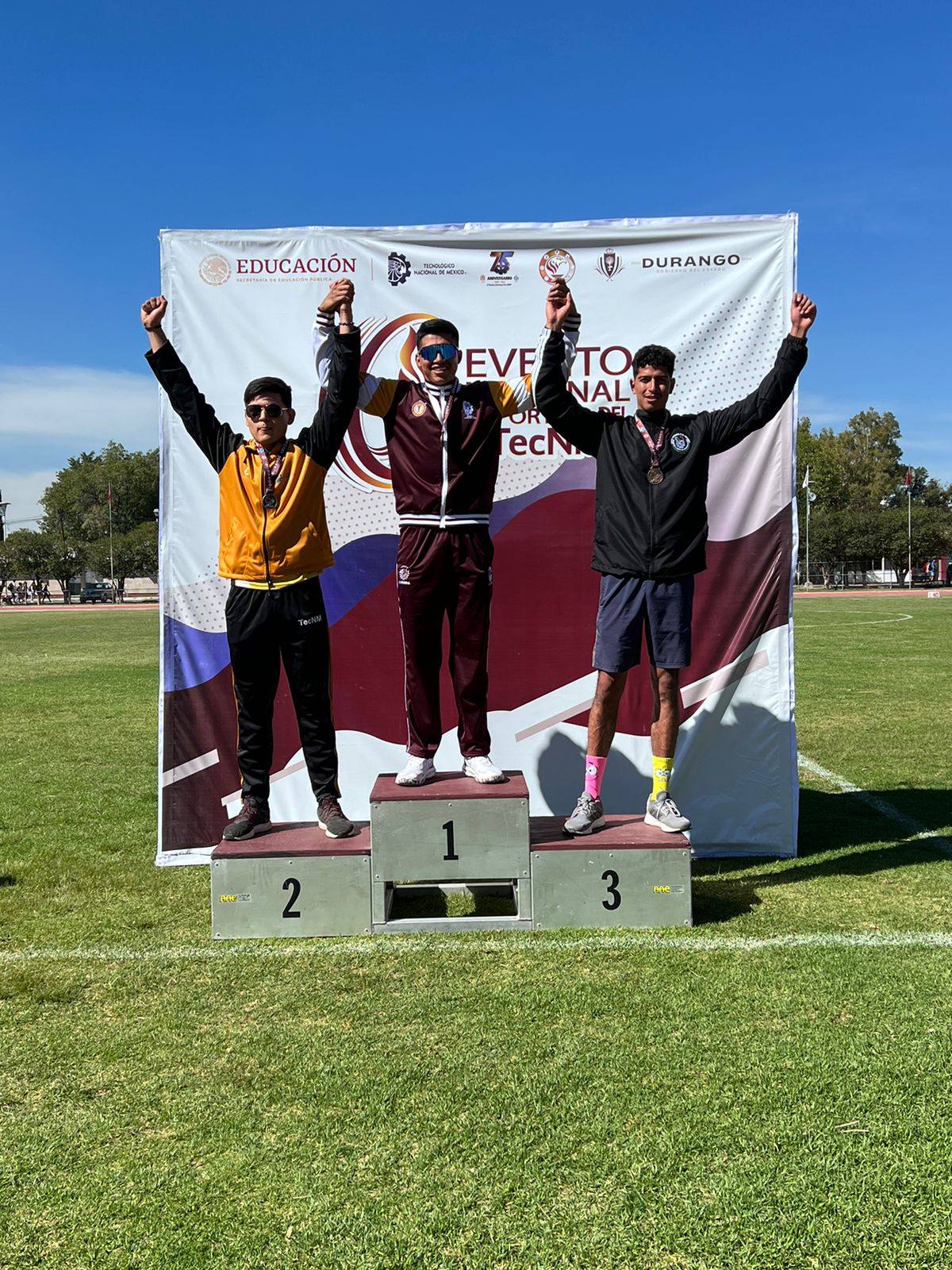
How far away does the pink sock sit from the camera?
4.60m

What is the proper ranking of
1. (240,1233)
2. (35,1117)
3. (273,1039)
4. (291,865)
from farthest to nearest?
1. (291,865)
2. (273,1039)
3. (35,1117)
4. (240,1233)

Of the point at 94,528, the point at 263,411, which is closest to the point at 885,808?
the point at 263,411

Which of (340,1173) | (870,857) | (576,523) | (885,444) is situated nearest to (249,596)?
(576,523)

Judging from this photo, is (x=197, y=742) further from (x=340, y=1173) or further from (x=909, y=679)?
(x=909, y=679)

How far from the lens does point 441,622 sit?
15.6 ft

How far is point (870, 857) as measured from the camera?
17.3 feet

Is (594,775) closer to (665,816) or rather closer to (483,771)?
(665,816)

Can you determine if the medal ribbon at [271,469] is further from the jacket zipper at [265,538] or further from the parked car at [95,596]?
the parked car at [95,596]

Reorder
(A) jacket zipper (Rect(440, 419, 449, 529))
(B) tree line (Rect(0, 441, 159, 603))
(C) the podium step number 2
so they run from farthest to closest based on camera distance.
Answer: (B) tree line (Rect(0, 441, 159, 603)) < (A) jacket zipper (Rect(440, 419, 449, 529)) < (C) the podium step number 2

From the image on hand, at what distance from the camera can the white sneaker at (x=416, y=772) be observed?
4500mm

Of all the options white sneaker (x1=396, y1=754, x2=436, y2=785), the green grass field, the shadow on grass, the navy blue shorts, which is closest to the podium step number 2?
the green grass field

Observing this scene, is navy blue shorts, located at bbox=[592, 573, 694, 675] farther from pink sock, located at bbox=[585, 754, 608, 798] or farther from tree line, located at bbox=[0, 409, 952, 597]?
tree line, located at bbox=[0, 409, 952, 597]

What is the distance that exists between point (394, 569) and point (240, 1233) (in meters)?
3.86

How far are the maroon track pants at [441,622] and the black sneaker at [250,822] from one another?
761mm
